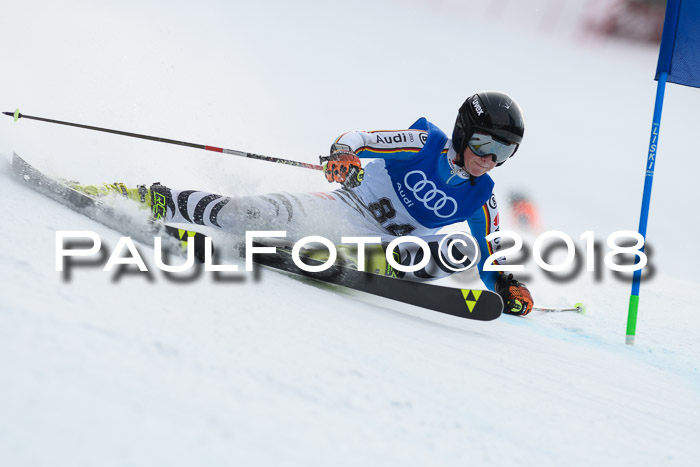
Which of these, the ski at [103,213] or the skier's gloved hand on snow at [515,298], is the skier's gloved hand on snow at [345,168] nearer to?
the ski at [103,213]

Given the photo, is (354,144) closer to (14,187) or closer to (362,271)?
(362,271)

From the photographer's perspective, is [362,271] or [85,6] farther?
[85,6]

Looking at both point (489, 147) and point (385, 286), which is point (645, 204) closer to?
point (489, 147)

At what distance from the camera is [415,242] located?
2910mm

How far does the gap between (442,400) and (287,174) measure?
4.28m

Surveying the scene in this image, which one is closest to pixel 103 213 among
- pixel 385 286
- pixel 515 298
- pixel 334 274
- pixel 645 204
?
pixel 334 274

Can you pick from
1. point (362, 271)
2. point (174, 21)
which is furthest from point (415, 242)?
point (174, 21)

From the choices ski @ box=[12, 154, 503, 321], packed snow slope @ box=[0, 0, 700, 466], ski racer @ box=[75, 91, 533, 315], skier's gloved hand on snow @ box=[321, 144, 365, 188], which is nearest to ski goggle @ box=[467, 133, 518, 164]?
ski racer @ box=[75, 91, 533, 315]

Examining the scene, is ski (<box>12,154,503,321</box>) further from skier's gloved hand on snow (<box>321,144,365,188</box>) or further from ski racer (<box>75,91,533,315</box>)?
skier's gloved hand on snow (<box>321,144,365,188</box>)

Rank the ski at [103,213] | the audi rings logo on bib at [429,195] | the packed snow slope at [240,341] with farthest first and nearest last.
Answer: the audi rings logo on bib at [429,195]
the ski at [103,213]
the packed snow slope at [240,341]

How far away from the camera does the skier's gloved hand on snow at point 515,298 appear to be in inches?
113

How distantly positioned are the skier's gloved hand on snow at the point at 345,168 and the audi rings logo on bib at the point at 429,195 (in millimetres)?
427

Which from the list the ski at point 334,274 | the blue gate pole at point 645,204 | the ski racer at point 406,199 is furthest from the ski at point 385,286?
the blue gate pole at point 645,204

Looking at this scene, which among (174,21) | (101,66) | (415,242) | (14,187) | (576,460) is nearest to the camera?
(576,460)
